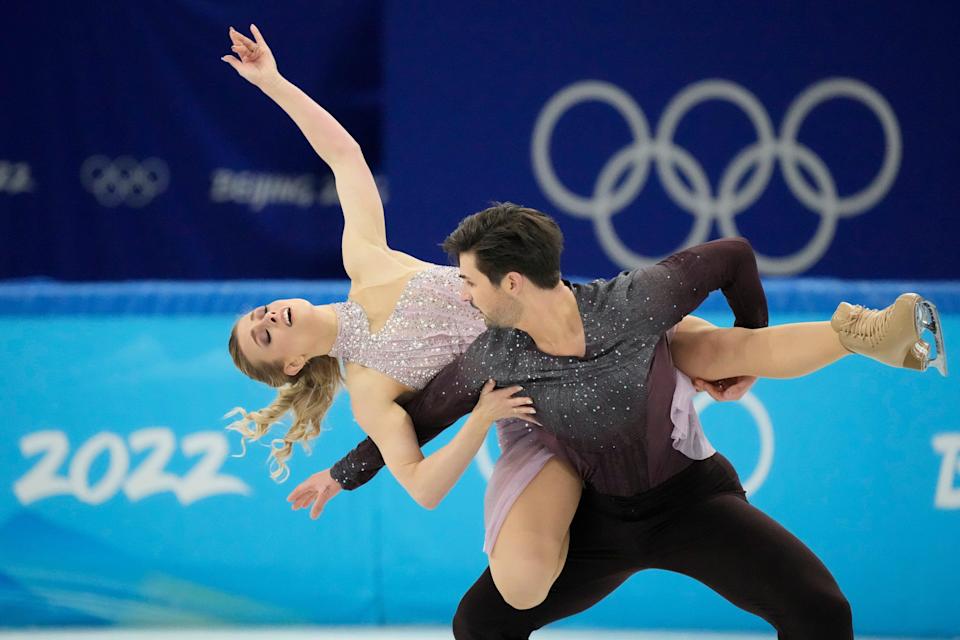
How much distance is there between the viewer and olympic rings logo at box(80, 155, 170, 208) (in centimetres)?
880

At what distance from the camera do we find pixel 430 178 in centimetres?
831

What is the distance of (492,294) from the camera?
3.07 meters

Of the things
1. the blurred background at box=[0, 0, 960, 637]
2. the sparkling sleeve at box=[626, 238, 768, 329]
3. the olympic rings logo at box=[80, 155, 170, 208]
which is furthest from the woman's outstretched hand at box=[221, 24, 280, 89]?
the olympic rings logo at box=[80, 155, 170, 208]

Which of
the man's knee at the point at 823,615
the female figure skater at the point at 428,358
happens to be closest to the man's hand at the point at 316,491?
the female figure skater at the point at 428,358

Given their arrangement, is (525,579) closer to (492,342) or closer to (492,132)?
(492,342)

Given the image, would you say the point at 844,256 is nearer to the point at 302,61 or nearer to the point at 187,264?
the point at 302,61

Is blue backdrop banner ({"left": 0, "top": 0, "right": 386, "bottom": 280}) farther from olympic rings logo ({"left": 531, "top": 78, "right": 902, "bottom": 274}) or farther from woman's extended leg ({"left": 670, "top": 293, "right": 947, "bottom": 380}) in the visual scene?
woman's extended leg ({"left": 670, "top": 293, "right": 947, "bottom": 380})

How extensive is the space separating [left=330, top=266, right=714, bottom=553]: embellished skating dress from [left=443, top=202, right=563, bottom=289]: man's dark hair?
46cm

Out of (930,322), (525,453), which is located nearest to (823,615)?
(930,322)

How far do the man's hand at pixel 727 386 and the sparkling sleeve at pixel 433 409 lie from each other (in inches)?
24.2

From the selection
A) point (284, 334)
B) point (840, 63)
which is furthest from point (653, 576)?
point (840, 63)

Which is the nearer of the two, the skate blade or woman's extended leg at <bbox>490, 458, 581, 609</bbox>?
the skate blade

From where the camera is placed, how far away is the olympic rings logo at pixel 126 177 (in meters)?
8.80

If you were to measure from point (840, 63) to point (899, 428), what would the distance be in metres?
A: 4.39
